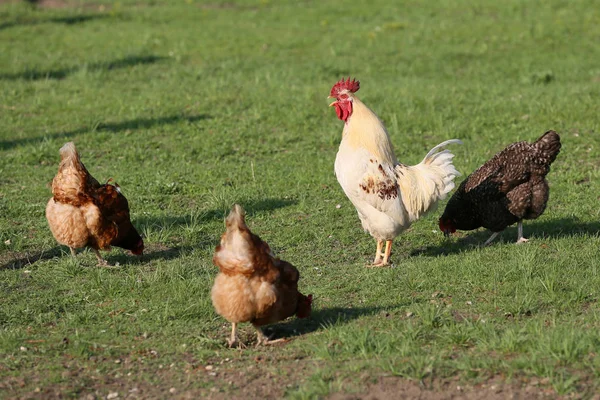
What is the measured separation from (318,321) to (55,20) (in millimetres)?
15131

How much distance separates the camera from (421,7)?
20109 mm

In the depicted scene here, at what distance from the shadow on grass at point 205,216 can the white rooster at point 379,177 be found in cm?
182

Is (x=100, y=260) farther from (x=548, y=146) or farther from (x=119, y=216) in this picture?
(x=548, y=146)

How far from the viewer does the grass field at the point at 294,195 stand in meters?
5.51

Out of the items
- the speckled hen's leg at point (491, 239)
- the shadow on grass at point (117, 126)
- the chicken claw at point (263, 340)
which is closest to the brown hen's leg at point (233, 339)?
the chicken claw at point (263, 340)

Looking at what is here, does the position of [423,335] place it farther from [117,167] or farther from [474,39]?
[474,39]

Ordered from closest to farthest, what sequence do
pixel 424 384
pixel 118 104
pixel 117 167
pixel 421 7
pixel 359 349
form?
1. pixel 424 384
2. pixel 359 349
3. pixel 117 167
4. pixel 118 104
5. pixel 421 7

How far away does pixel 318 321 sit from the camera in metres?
6.37

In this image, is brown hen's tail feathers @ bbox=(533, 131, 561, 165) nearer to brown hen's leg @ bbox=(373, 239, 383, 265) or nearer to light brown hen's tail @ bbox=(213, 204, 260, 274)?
brown hen's leg @ bbox=(373, 239, 383, 265)

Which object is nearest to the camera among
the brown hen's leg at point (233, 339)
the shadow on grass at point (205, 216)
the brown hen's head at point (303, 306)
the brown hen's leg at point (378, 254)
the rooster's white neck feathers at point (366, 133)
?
the brown hen's leg at point (233, 339)

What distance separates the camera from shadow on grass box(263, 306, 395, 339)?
6230 millimetres

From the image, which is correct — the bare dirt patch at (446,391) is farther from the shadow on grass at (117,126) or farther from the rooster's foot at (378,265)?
the shadow on grass at (117,126)

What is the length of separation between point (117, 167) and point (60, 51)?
22.0ft

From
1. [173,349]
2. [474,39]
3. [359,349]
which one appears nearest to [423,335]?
[359,349]
